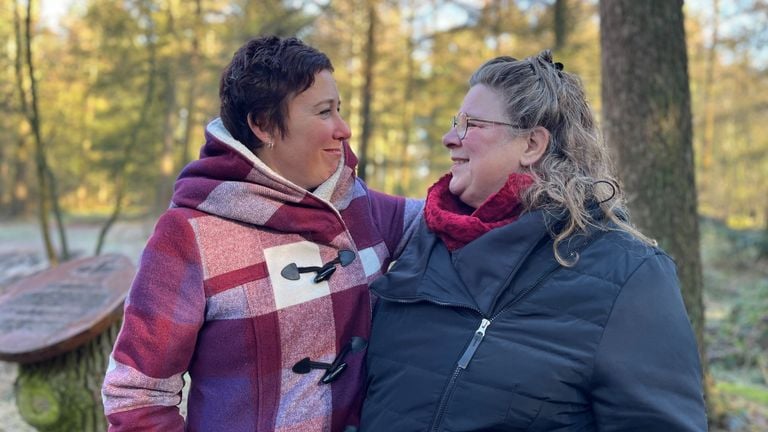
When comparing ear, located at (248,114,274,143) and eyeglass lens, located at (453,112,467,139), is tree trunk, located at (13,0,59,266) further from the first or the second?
eyeglass lens, located at (453,112,467,139)

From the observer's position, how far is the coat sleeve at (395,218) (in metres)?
2.12

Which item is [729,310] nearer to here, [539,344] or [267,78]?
[539,344]

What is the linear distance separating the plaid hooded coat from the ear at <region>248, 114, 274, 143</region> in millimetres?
68

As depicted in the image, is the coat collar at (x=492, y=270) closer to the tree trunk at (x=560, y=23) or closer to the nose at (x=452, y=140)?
the nose at (x=452, y=140)

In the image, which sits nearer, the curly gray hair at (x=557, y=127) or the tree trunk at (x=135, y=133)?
the curly gray hair at (x=557, y=127)

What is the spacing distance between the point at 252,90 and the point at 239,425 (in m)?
0.95

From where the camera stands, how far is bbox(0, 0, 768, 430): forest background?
7.96 m

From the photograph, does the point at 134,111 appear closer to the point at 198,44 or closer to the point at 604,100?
the point at 198,44

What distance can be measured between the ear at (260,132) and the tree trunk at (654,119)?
2684mm

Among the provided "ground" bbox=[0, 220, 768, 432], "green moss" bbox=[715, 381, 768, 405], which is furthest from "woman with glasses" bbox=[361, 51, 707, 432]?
"green moss" bbox=[715, 381, 768, 405]

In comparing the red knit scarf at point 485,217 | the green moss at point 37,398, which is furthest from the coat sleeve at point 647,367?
the green moss at point 37,398

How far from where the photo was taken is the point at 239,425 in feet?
5.44

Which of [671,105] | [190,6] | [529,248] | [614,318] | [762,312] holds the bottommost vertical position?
[762,312]

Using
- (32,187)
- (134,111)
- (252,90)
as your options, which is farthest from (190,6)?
(252,90)
